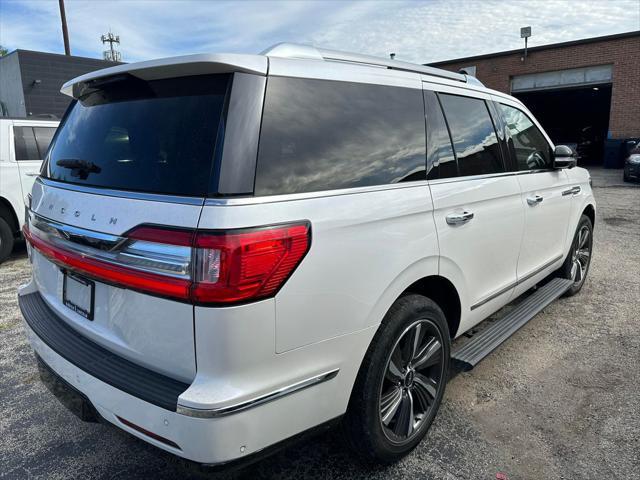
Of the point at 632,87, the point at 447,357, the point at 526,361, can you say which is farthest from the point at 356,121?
the point at 632,87

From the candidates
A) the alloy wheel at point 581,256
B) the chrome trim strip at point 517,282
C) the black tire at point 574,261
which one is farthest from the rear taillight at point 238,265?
the alloy wheel at point 581,256

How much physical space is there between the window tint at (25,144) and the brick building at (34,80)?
49.8 ft

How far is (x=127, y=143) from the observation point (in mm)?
2143

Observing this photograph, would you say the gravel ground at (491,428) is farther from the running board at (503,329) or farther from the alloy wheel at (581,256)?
the alloy wheel at (581,256)

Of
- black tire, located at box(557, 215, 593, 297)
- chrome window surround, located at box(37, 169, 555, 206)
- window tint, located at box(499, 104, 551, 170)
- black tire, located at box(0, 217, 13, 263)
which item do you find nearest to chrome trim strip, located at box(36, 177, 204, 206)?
chrome window surround, located at box(37, 169, 555, 206)

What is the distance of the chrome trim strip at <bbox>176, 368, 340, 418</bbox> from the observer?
1.63m

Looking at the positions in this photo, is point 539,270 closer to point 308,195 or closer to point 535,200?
point 535,200

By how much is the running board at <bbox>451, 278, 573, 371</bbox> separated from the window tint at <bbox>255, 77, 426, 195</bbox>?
1126mm

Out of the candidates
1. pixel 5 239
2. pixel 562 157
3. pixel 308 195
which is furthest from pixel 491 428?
pixel 5 239

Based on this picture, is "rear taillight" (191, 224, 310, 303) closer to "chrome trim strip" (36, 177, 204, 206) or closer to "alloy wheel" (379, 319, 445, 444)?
"chrome trim strip" (36, 177, 204, 206)

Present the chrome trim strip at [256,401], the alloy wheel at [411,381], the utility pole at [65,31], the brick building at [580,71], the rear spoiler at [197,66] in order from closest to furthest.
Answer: the chrome trim strip at [256,401] < the rear spoiler at [197,66] < the alloy wheel at [411,381] < the brick building at [580,71] < the utility pole at [65,31]

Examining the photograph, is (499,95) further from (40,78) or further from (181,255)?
(40,78)

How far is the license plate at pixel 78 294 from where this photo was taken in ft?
6.73

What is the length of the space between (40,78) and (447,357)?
22.7 metres
